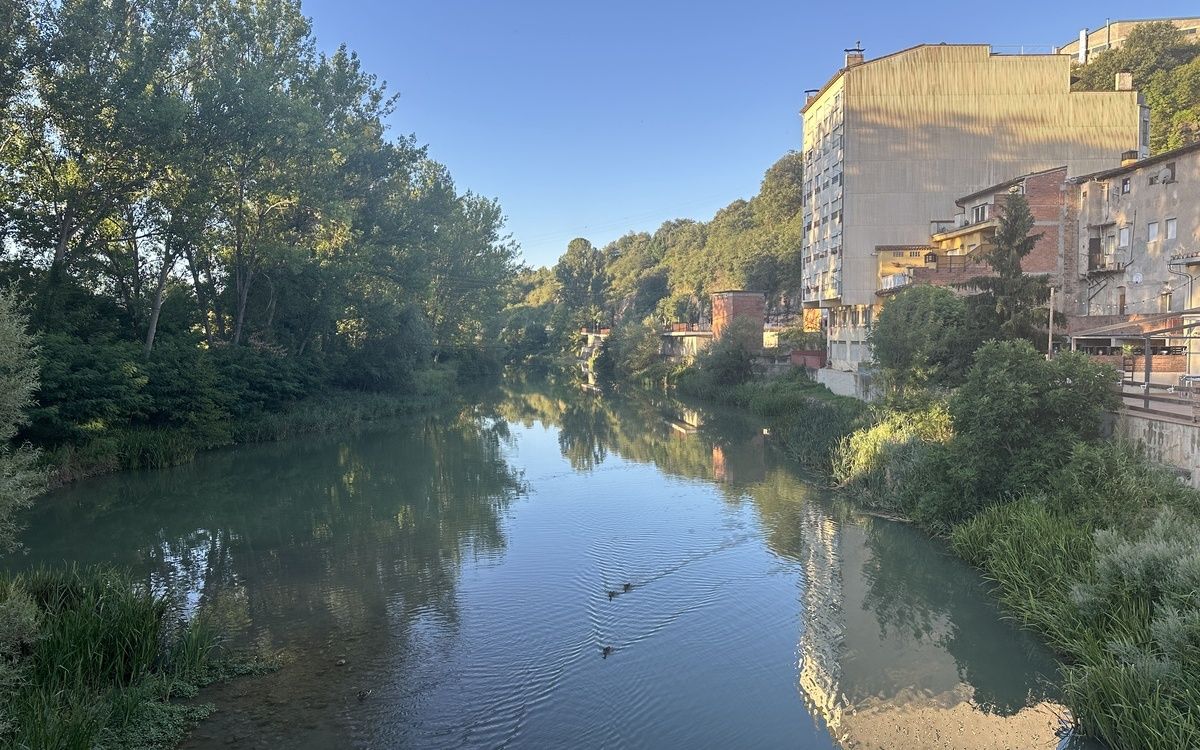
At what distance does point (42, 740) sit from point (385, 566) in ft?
25.3

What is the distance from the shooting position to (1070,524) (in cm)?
1215

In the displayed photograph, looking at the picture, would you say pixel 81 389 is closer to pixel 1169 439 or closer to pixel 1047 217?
pixel 1169 439

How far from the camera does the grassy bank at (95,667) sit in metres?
6.96

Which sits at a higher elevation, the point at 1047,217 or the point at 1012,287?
the point at 1047,217

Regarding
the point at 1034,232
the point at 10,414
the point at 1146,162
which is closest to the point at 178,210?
the point at 10,414

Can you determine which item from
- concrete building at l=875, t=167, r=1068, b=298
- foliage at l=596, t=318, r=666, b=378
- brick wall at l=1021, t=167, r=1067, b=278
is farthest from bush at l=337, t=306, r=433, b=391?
brick wall at l=1021, t=167, r=1067, b=278

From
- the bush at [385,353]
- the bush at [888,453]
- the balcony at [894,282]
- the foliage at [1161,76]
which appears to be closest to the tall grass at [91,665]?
the bush at [888,453]

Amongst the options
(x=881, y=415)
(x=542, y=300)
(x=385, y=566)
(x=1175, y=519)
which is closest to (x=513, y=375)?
(x=542, y=300)

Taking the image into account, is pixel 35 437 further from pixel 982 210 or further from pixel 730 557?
pixel 982 210

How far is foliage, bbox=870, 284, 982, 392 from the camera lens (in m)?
24.4

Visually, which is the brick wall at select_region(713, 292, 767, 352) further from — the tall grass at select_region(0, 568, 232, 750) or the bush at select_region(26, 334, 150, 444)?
the tall grass at select_region(0, 568, 232, 750)

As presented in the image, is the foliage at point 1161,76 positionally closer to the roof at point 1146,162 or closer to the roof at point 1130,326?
the roof at point 1146,162

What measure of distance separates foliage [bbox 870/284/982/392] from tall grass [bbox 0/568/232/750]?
2245 cm

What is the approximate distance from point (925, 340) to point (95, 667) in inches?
961
